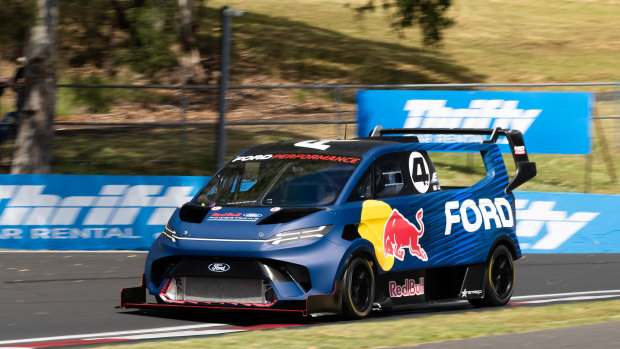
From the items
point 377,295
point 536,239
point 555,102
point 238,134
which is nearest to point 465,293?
point 377,295

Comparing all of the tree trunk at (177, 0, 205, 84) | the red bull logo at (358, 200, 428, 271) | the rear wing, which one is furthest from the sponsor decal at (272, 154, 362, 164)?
the tree trunk at (177, 0, 205, 84)

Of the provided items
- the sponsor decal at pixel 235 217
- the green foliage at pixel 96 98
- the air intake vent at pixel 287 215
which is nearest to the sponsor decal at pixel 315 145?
the air intake vent at pixel 287 215

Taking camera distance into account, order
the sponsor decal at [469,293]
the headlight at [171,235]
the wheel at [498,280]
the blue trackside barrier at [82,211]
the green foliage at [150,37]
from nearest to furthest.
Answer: the headlight at [171,235], the sponsor decal at [469,293], the wheel at [498,280], the blue trackside barrier at [82,211], the green foliage at [150,37]

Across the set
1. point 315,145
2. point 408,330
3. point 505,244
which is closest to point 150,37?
point 505,244

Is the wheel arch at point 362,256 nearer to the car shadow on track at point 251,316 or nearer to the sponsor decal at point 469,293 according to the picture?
the car shadow on track at point 251,316

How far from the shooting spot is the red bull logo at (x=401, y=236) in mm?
9672

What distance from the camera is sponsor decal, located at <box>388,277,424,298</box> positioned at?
32.0ft

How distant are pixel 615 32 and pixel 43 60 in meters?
28.3

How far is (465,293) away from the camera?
10.7 m

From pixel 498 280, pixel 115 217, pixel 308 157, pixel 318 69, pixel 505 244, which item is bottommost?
pixel 318 69

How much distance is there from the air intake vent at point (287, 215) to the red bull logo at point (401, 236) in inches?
→ 31.3

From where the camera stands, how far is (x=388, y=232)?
31.7 feet

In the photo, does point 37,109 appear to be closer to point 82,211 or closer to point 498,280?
point 82,211

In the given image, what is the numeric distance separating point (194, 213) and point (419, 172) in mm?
2188
